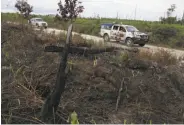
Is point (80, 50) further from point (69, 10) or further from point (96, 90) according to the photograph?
point (69, 10)

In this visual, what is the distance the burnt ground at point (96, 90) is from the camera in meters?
3.52

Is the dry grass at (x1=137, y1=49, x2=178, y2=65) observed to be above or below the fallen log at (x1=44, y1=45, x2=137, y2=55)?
below

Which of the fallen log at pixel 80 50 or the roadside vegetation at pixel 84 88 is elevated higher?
the fallen log at pixel 80 50

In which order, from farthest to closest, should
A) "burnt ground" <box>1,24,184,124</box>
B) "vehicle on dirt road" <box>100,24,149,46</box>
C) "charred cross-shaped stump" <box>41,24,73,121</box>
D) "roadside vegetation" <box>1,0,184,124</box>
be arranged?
1. "vehicle on dirt road" <box>100,24,149,46</box>
2. "burnt ground" <box>1,24,184,124</box>
3. "roadside vegetation" <box>1,0,184,124</box>
4. "charred cross-shaped stump" <box>41,24,73,121</box>

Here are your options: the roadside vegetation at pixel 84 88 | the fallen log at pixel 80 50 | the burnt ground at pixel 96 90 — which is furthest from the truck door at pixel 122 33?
the burnt ground at pixel 96 90

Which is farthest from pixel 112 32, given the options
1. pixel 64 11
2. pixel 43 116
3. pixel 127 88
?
pixel 43 116

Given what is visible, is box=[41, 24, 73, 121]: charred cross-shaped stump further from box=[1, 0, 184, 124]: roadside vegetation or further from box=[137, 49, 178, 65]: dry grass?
box=[137, 49, 178, 65]: dry grass

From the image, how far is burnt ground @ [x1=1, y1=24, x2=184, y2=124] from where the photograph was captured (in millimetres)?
3523

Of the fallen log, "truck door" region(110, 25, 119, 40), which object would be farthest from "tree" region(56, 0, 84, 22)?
the fallen log

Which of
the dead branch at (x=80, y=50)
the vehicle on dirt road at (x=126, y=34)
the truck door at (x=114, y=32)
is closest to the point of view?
the dead branch at (x=80, y=50)

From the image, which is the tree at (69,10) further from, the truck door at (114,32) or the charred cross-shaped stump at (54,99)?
the charred cross-shaped stump at (54,99)

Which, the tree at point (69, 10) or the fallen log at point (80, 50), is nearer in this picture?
the fallen log at point (80, 50)

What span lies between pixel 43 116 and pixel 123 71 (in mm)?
2240

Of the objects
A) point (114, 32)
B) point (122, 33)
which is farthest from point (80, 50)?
point (114, 32)
